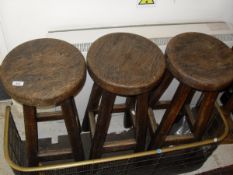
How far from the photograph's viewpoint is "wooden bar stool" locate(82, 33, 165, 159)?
91 cm

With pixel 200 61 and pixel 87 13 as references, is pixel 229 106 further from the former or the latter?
pixel 87 13

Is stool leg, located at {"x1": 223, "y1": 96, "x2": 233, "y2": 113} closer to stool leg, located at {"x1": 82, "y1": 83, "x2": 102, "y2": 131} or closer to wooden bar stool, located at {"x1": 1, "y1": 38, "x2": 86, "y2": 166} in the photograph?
stool leg, located at {"x1": 82, "y1": 83, "x2": 102, "y2": 131}

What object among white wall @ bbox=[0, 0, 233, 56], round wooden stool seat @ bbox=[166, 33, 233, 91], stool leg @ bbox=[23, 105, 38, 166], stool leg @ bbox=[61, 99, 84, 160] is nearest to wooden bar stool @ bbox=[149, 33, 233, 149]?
round wooden stool seat @ bbox=[166, 33, 233, 91]

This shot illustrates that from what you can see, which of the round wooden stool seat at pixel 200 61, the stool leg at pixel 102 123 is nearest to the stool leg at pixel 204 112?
the round wooden stool seat at pixel 200 61

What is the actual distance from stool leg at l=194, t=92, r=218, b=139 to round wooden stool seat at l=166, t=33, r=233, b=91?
0.11 meters

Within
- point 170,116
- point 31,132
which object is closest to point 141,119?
point 170,116

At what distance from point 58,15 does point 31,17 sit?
0.12 meters

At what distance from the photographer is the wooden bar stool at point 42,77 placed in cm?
87

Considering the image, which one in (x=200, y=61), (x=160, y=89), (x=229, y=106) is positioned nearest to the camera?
(x=200, y=61)

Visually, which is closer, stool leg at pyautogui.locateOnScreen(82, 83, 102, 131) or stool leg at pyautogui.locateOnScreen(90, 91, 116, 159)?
stool leg at pyautogui.locateOnScreen(90, 91, 116, 159)

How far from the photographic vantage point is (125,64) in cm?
96

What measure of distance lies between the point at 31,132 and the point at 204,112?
696 millimetres

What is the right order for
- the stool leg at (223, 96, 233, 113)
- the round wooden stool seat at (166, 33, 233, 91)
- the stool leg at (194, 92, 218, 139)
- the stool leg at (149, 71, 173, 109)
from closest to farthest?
1. the round wooden stool seat at (166, 33, 233, 91)
2. the stool leg at (194, 92, 218, 139)
3. the stool leg at (149, 71, 173, 109)
4. the stool leg at (223, 96, 233, 113)

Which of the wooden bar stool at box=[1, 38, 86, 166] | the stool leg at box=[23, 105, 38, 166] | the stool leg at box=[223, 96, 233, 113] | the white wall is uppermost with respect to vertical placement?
the white wall
